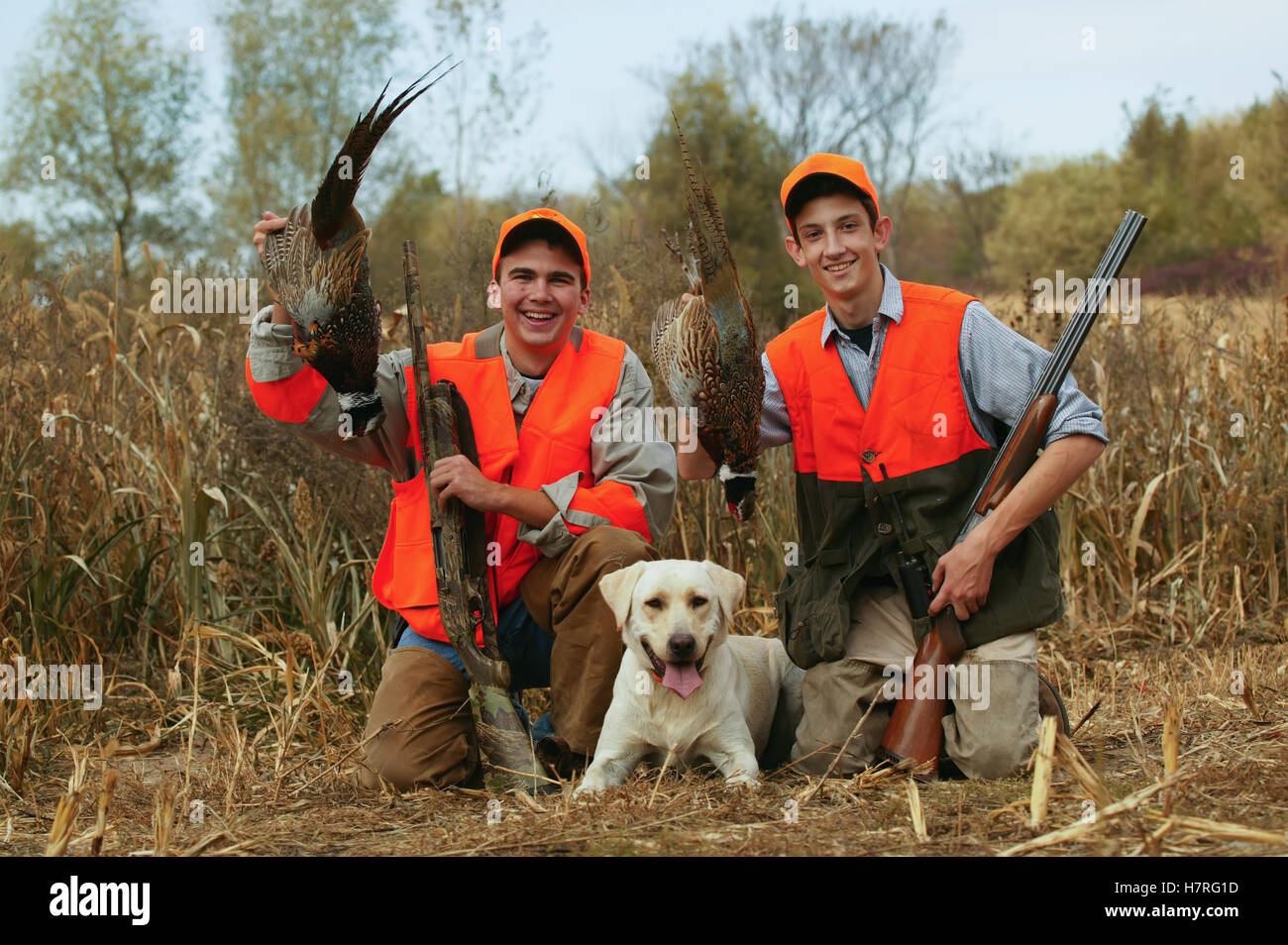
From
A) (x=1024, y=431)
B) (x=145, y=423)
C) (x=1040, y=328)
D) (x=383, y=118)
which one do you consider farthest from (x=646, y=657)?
(x=1040, y=328)

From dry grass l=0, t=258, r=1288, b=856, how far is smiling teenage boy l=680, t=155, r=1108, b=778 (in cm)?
40

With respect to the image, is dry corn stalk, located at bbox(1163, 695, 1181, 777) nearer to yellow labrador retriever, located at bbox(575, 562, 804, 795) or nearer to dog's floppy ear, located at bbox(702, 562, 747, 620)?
yellow labrador retriever, located at bbox(575, 562, 804, 795)

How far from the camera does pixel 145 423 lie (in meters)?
5.86

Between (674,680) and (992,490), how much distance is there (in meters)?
1.23

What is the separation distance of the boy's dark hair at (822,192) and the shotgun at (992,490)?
0.81 meters

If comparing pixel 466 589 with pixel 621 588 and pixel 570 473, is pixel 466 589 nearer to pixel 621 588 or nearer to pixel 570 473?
pixel 621 588

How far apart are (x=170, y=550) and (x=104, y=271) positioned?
2825mm

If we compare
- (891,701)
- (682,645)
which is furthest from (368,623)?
(891,701)

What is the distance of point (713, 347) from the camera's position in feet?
10.2

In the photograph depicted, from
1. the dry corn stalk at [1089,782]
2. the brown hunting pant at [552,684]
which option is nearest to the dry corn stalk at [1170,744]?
the dry corn stalk at [1089,782]

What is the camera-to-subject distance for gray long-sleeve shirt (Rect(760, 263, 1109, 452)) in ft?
12.9

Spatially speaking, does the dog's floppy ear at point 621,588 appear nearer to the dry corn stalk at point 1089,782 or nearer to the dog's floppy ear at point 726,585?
the dog's floppy ear at point 726,585

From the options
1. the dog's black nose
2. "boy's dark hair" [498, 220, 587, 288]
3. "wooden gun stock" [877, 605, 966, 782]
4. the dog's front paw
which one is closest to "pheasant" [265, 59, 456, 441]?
"boy's dark hair" [498, 220, 587, 288]

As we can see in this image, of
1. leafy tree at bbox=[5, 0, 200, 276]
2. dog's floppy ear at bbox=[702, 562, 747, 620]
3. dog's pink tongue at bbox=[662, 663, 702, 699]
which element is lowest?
dog's pink tongue at bbox=[662, 663, 702, 699]
